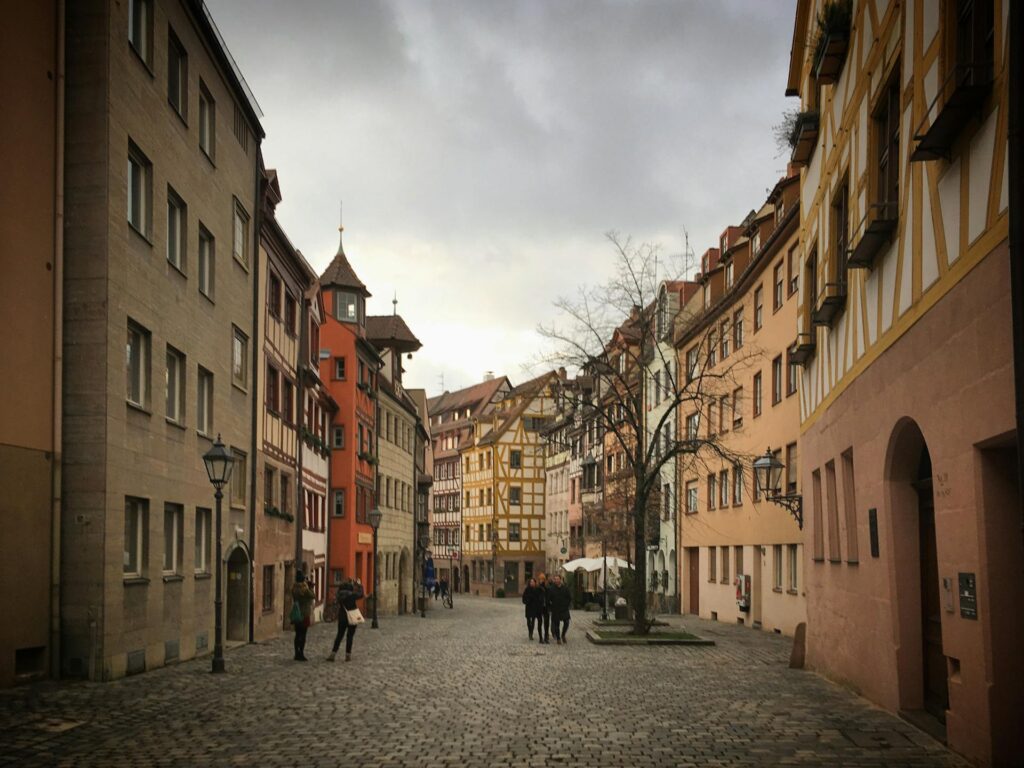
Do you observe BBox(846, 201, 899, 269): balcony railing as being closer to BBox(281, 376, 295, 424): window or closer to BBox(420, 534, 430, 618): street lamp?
BBox(281, 376, 295, 424): window

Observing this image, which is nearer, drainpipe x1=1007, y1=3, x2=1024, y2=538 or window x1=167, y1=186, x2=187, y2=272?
drainpipe x1=1007, y1=3, x2=1024, y2=538

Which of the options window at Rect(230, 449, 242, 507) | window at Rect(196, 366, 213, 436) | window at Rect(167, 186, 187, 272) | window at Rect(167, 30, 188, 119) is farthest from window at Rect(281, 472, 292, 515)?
window at Rect(167, 30, 188, 119)

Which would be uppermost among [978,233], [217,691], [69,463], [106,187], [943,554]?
[106,187]

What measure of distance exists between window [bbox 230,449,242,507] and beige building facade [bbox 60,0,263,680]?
218mm

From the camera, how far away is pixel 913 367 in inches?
484

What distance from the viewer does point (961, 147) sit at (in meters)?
10.2

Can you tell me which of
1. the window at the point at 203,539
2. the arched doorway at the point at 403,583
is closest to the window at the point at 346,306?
the arched doorway at the point at 403,583

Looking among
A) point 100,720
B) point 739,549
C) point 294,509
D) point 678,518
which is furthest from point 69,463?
point 678,518

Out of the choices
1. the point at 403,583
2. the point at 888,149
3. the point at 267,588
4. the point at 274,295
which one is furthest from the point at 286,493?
the point at 403,583

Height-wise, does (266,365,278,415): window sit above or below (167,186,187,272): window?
below

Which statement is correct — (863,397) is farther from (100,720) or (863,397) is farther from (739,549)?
(739,549)

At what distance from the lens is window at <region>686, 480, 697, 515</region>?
5081cm

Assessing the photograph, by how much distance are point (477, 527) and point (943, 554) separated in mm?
89783

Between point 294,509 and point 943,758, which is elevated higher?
point 294,509
